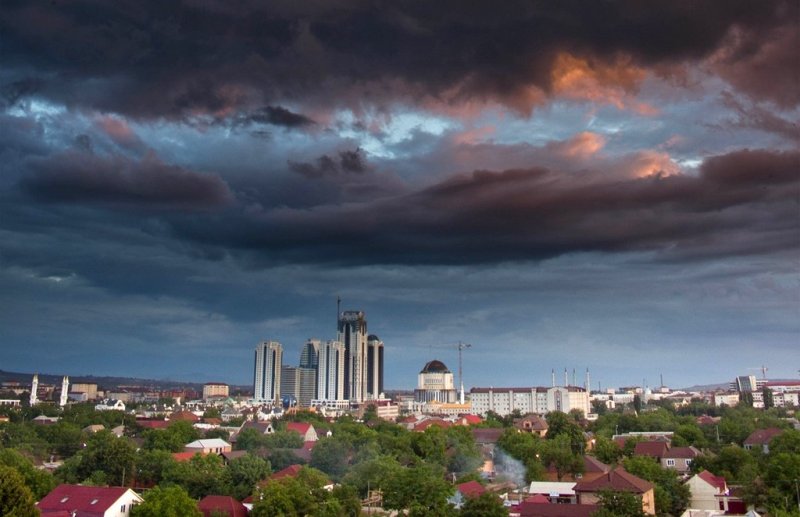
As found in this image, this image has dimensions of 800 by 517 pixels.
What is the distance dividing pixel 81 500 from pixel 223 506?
5720 millimetres

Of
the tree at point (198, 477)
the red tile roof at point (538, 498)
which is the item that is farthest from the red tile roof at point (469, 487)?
the tree at point (198, 477)

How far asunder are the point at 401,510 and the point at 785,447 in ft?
82.9

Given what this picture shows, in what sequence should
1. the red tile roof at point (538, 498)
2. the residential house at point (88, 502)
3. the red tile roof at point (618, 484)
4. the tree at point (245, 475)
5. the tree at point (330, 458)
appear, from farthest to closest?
the tree at point (330, 458) → the tree at point (245, 475) → the red tile roof at point (538, 498) → the red tile roof at point (618, 484) → the residential house at point (88, 502)

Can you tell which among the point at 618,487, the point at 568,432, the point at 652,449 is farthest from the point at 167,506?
the point at 568,432

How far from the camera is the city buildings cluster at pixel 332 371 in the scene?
595ft

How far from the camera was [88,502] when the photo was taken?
28734mm

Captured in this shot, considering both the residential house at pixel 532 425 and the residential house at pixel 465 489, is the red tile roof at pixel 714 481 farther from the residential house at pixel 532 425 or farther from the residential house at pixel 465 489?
the residential house at pixel 532 425

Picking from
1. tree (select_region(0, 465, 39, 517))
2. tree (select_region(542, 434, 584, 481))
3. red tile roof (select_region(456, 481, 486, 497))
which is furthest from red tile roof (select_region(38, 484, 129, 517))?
tree (select_region(542, 434, 584, 481))

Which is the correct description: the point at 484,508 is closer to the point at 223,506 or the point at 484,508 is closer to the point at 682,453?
the point at 223,506

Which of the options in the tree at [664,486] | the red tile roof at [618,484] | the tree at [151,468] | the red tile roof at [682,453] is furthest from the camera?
the red tile roof at [682,453]

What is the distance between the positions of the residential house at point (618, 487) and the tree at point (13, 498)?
72.6ft

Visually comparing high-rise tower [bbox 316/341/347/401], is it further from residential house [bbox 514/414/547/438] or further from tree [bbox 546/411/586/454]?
tree [bbox 546/411/586/454]

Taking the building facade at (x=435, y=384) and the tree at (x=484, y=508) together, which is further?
the building facade at (x=435, y=384)

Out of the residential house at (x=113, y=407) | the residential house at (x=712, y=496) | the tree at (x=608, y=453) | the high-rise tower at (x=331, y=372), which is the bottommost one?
the residential house at (x=712, y=496)
